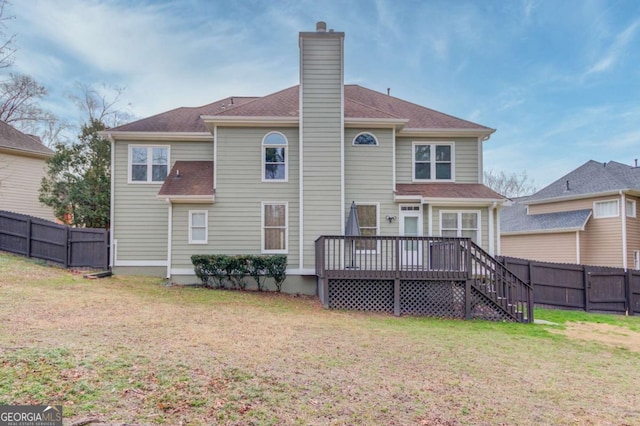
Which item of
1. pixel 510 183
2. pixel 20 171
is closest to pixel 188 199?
pixel 20 171

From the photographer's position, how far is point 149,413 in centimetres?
338

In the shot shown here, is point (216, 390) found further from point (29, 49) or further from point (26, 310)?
point (29, 49)

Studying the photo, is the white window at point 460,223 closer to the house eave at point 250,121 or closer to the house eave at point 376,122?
the house eave at point 376,122

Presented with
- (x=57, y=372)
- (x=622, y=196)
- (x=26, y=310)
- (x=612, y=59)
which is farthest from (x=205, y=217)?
(x=612, y=59)

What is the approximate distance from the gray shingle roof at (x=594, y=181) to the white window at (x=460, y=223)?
11.0m

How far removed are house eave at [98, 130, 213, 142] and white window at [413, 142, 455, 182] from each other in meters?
7.53

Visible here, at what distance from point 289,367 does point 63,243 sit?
11752mm

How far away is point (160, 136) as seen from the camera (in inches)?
535

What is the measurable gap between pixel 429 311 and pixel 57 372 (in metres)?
8.33

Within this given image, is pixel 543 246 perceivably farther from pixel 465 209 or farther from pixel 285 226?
Answer: pixel 285 226

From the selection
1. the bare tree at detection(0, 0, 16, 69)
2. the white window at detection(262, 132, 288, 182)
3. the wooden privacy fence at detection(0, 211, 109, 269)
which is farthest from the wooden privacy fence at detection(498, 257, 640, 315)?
the bare tree at detection(0, 0, 16, 69)

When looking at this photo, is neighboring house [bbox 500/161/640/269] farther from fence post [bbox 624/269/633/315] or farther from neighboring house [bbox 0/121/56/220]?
neighboring house [bbox 0/121/56/220]

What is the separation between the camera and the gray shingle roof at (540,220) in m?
19.8

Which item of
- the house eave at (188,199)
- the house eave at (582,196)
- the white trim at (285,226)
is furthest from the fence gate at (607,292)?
Answer: the house eave at (188,199)
